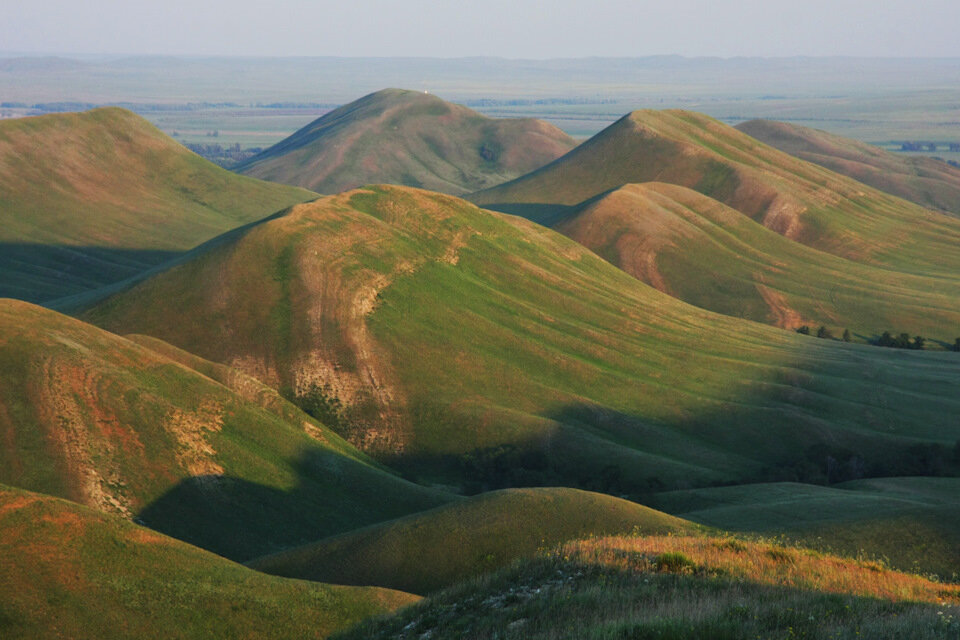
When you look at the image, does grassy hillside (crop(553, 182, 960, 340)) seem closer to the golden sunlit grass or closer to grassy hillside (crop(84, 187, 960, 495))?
grassy hillside (crop(84, 187, 960, 495))

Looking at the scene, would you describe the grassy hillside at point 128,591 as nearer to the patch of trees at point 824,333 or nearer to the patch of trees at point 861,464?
the patch of trees at point 861,464

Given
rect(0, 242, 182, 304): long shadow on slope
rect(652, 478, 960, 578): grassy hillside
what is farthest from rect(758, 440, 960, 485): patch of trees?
rect(0, 242, 182, 304): long shadow on slope

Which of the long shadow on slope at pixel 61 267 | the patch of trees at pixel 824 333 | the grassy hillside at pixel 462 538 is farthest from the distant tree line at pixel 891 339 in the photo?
the long shadow on slope at pixel 61 267

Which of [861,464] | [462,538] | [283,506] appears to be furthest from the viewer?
[861,464]

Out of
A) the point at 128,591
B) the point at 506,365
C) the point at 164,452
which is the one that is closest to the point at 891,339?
the point at 506,365

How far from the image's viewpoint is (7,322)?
7712 cm

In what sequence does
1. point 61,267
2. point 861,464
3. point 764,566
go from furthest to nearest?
point 61,267 < point 861,464 < point 764,566

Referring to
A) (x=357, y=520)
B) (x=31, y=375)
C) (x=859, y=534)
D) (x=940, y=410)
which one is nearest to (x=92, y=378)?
(x=31, y=375)

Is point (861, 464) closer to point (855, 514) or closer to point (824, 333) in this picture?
point (855, 514)

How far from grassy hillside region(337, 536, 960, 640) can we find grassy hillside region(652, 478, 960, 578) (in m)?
A: 18.9

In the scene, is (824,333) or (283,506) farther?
(824,333)

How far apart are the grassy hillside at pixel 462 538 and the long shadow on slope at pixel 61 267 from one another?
124308 mm

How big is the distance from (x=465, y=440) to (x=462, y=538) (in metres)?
48.0

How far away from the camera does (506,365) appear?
4441 inches
